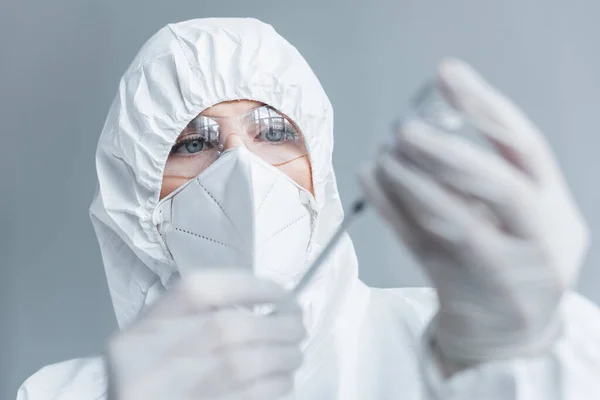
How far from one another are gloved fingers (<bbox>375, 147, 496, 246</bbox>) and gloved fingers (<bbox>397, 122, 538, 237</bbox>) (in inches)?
0.6

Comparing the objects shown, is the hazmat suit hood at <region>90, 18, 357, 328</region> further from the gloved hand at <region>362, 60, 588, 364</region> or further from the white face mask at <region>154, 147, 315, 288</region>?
the gloved hand at <region>362, 60, 588, 364</region>

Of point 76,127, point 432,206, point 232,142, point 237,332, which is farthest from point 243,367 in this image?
point 76,127

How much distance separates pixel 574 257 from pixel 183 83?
71cm

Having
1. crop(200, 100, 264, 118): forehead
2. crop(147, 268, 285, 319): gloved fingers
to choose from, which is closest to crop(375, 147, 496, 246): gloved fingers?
crop(147, 268, 285, 319): gloved fingers

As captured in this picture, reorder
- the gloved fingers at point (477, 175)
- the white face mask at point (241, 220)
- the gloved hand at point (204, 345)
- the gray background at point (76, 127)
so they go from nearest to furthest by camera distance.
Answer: the gloved fingers at point (477, 175) < the gloved hand at point (204, 345) < the white face mask at point (241, 220) < the gray background at point (76, 127)

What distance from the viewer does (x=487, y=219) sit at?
2.02 ft

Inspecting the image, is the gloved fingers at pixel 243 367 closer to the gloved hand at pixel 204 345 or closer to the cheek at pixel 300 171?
the gloved hand at pixel 204 345

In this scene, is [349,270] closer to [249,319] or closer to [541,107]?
[249,319]

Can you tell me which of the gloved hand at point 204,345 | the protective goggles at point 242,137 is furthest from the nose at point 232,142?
the gloved hand at point 204,345

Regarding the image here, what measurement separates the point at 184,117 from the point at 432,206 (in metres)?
0.60

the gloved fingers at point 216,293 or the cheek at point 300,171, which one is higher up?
the gloved fingers at point 216,293

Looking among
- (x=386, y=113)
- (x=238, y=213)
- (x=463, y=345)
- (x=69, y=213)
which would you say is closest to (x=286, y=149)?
(x=238, y=213)

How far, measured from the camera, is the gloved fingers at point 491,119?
0.61 m

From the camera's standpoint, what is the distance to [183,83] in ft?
3.53
